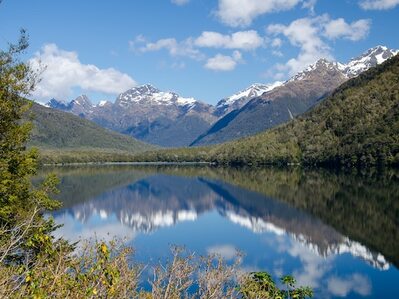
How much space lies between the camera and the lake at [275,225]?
54.4 m

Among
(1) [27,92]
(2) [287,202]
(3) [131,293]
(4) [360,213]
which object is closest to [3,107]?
(1) [27,92]

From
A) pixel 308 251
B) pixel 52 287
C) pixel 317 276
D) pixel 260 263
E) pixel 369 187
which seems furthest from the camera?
pixel 369 187

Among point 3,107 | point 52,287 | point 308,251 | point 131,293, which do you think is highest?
point 3,107

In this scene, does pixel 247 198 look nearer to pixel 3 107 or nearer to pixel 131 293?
pixel 3 107

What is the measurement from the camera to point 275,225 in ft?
290

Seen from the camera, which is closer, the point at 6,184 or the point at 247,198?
the point at 6,184

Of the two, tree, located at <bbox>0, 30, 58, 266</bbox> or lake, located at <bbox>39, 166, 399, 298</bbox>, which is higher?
tree, located at <bbox>0, 30, 58, 266</bbox>

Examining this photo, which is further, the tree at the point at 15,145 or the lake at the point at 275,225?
the lake at the point at 275,225

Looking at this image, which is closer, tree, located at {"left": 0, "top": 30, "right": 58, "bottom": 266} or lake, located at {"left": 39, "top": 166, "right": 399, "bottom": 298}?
tree, located at {"left": 0, "top": 30, "right": 58, "bottom": 266}

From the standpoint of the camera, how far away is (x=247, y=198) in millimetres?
130000

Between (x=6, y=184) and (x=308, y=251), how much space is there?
47.3 meters

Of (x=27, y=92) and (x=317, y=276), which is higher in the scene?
(x=27, y=92)

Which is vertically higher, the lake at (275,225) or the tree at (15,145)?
the tree at (15,145)

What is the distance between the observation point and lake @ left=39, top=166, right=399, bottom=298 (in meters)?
54.4
